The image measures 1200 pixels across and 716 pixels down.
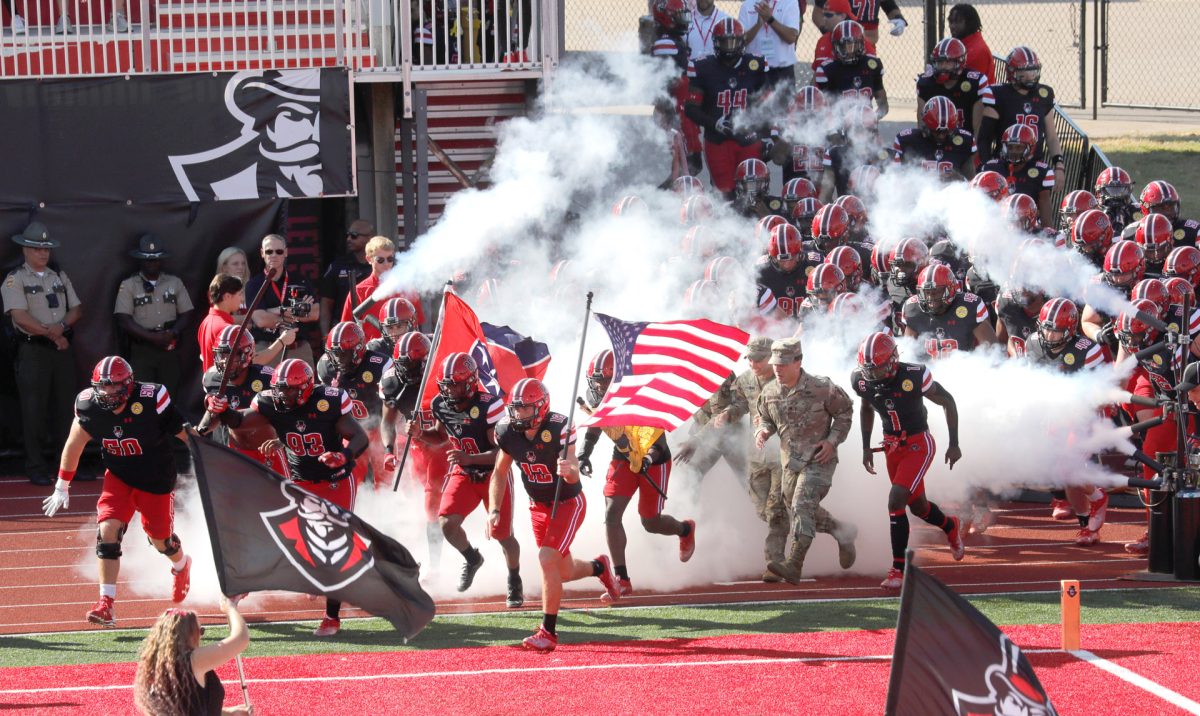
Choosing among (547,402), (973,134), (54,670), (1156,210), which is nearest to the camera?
(54,670)

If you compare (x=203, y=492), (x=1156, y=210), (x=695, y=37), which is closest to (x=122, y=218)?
(x=695, y=37)

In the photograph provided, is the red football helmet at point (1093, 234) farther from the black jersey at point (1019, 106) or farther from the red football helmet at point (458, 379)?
the red football helmet at point (458, 379)

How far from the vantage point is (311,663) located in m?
10.3

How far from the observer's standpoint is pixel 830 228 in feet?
48.6

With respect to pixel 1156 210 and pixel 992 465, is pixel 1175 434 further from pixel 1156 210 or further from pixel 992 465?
pixel 1156 210

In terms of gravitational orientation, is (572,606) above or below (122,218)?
below

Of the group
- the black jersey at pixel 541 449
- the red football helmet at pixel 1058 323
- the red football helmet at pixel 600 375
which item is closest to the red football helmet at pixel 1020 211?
the red football helmet at pixel 1058 323

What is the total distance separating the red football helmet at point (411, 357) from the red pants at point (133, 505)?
80.2 inches

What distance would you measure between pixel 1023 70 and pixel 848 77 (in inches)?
68.0

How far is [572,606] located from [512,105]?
6.84 m

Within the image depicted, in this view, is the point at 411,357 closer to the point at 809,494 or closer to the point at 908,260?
the point at 809,494

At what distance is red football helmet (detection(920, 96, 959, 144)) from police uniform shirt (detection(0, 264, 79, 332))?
8179 millimetres

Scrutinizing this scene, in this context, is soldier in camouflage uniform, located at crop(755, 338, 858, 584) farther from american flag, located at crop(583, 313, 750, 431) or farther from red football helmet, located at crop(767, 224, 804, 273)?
red football helmet, located at crop(767, 224, 804, 273)

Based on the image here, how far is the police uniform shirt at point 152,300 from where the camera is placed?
1534 centimetres
